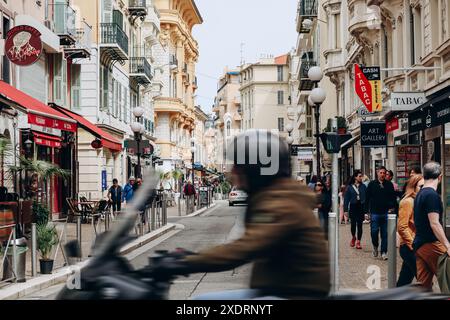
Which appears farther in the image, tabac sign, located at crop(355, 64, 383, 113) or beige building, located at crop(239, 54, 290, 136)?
beige building, located at crop(239, 54, 290, 136)

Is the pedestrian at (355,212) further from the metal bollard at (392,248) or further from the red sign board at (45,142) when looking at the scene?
the red sign board at (45,142)

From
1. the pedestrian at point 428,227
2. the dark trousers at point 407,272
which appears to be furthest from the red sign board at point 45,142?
the pedestrian at point 428,227

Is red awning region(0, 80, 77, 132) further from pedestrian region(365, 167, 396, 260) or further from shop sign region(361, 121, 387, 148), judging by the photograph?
shop sign region(361, 121, 387, 148)

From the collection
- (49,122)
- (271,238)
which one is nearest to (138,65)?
(49,122)

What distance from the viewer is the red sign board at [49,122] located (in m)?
18.3

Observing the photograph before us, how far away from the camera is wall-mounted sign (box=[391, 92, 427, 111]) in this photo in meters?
21.2

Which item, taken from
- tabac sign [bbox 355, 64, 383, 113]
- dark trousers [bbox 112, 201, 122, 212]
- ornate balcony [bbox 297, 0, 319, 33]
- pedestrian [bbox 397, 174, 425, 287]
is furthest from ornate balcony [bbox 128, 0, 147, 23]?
pedestrian [bbox 397, 174, 425, 287]

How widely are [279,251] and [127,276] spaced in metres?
0.63

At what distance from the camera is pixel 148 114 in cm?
5362

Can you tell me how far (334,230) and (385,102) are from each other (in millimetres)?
19220

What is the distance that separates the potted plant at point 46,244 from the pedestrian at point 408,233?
17.2ft

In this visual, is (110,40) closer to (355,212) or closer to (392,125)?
(392,125)

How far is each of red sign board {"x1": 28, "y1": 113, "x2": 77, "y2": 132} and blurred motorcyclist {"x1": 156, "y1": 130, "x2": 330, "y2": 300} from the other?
15.1m
